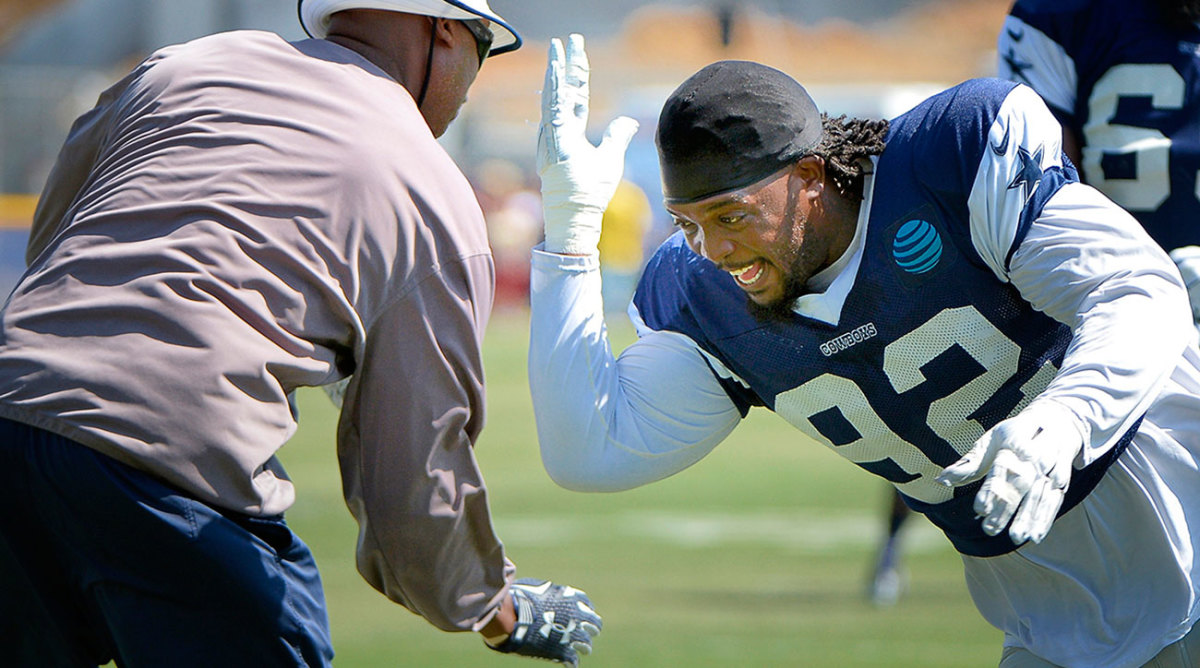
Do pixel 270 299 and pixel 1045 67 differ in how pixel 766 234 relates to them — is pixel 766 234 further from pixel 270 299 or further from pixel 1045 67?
pixel 1045 67

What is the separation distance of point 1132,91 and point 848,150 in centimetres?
111

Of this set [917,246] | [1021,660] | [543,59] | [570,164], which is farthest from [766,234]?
[543,59]

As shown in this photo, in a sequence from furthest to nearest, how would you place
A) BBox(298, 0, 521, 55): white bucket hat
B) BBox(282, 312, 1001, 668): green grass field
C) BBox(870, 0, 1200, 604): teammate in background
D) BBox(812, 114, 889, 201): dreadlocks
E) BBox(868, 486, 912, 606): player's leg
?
BBox(868, 486, 912, 606): player's leg, BBox(282, 312, 1001, 668): green grass field, BBox(870, 0, 1200, 604): teammate in background, BBox(812, 114, 889, 201): dreadlocks, BBox(298, 0, 521, 55): white bucket hat

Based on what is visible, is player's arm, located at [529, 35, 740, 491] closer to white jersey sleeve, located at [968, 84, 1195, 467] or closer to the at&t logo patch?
the at&t logo patch

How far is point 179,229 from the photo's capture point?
2270 millimetres

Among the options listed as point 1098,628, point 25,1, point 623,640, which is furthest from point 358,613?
point 25,1

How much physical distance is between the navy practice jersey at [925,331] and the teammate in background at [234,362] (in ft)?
2.21

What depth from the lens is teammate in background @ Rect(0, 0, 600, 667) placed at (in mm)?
2186

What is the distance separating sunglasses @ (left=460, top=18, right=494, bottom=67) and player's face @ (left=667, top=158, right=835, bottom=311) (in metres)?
0.46

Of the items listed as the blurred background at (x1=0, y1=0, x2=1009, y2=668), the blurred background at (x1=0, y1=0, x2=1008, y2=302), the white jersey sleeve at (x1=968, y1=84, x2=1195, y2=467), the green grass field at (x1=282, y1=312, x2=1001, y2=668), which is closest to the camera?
the white jersey sleeve at (x1=968, y1=84, x2=1195, y2=467)

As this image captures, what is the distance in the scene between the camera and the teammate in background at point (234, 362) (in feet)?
7.17

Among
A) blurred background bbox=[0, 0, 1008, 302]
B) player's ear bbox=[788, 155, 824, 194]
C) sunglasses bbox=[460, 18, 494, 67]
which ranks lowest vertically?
blurred background bbox=[0, 0, 1008, 302]

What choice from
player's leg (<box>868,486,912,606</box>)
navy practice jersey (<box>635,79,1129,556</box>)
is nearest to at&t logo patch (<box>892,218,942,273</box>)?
navy practice jersey (<box>635,79,1129,556</box>)

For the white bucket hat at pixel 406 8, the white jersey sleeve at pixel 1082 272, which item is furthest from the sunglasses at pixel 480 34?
the white jersey sleeve at pixel 1082 272
